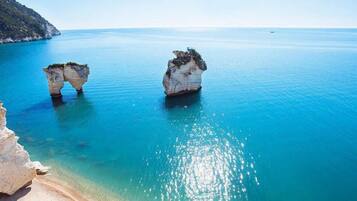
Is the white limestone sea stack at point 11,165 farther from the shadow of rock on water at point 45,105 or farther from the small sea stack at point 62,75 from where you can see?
the small sea stack at point 62,75

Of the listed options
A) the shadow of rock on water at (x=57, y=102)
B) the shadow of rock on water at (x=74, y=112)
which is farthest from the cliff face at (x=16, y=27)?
the shadow of rock on water at (x=74, y=112)

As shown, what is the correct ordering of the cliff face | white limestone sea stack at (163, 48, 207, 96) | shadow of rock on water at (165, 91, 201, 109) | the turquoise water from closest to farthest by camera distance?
1. the turquoise water
2. shadow of rock on water at (165, 91, 201, 109)
3. white limestone sea stack at (163, 48, 207, 96)
4. the cliff face

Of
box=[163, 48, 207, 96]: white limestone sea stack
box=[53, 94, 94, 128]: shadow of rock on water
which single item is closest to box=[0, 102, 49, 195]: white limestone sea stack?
box=[53, 94, 94, 128]: shadow of rock on water

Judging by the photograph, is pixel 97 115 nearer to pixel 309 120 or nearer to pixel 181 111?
pixel 181 111

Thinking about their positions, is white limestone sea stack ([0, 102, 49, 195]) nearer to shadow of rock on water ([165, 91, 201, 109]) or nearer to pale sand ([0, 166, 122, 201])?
pale sand ([0, 166, 122, 201])

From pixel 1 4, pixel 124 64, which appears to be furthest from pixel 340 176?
pixel 1 4

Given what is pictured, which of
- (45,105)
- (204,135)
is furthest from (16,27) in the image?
(204,135)
